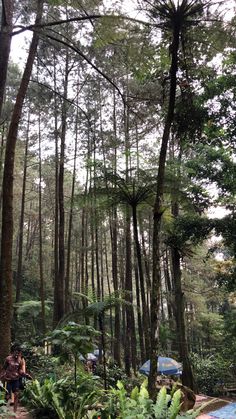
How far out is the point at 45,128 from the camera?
16.3 meters

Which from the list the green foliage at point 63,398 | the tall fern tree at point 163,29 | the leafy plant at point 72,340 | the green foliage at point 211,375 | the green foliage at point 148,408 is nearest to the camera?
the green foliage at point 148,408

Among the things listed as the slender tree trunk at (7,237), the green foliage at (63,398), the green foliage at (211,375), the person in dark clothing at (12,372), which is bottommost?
the green foliage at (211,375)

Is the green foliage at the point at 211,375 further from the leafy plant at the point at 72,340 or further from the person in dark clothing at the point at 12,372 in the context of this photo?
the leafy plant at the point at 72,340

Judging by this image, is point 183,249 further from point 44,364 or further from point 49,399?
point 49,399

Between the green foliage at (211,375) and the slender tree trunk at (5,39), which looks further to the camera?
the green foliage at (211,375)

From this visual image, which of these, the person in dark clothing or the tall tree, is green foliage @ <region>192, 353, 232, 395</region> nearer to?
the person in dark clothing

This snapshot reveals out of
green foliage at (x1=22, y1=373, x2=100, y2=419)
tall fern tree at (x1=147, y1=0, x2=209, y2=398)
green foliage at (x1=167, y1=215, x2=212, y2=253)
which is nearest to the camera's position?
tall fern tree at (x1=147, y1=0, x2=209, y2=398)

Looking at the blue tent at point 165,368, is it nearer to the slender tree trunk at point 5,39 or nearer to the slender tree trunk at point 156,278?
the slender tree trunk at point 156,278

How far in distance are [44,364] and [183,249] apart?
15.8 ft

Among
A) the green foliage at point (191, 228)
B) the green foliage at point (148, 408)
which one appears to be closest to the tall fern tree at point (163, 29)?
the green foliage at point (148, 408)

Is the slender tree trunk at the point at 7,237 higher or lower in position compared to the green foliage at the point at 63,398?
higher

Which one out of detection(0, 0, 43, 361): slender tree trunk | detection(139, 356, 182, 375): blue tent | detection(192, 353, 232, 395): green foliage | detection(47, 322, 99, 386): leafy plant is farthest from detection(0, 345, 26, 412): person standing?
detection(192, 353, 232, 395): green foliage

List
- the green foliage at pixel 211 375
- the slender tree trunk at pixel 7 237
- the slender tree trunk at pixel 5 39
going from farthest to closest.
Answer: the green foliage at pixel 211 375 → the slender tree trunk at pixel 7 237 → the slender tree trunk at pixel 5 39

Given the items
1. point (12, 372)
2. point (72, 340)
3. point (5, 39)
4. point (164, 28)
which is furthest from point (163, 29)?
point (12, 372)
